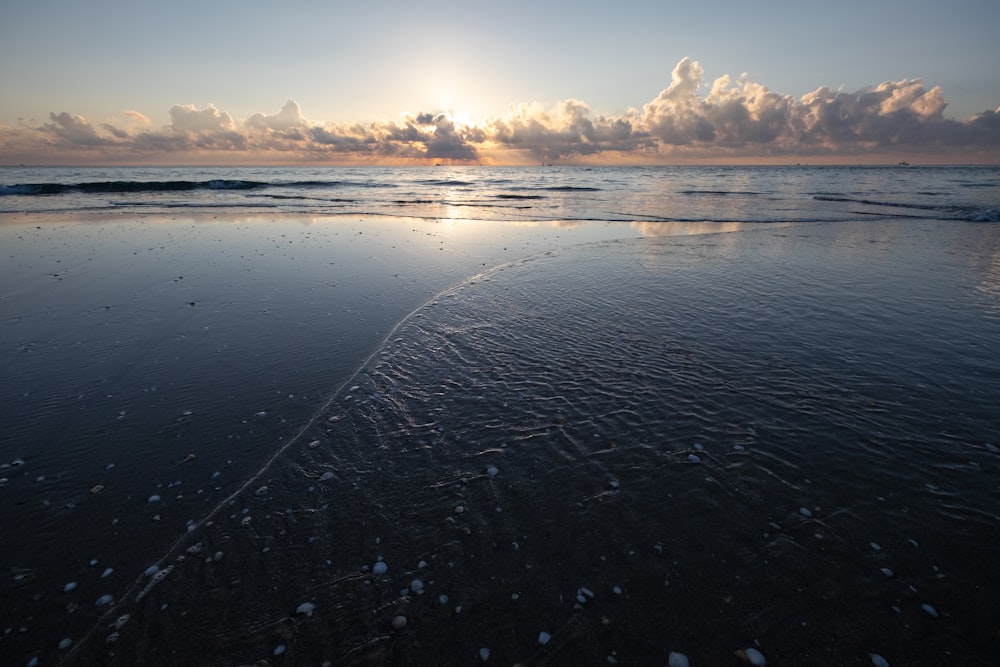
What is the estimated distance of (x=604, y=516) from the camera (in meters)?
4.75

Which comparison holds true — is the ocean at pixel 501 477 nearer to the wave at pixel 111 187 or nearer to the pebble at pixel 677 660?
the pebble at pixel 677 660

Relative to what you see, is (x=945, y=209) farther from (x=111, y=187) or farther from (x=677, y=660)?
(x=111, y=187)

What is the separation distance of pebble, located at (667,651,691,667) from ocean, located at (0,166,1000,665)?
4cm

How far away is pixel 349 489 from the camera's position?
5.17 meters

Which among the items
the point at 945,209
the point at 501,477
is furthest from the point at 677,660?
the point at 945,209

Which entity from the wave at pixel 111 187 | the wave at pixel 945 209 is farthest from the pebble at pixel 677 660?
the wave at pixel 111 187

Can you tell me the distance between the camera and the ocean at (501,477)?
367cm

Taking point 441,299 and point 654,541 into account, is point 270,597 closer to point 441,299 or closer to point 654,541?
point 654,541

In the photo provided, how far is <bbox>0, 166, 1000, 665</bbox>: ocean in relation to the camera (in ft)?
12.0

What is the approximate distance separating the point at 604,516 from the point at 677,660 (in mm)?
1464

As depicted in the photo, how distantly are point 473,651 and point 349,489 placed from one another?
237cm

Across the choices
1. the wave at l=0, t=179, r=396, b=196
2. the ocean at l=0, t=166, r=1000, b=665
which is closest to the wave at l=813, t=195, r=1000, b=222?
the ocean at l=0, t=166, r=1000, b=665

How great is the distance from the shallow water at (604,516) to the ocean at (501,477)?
0.09ft

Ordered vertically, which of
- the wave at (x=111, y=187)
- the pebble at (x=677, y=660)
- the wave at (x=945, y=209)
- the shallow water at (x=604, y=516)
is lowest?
the wave at (x=945, y=209)
